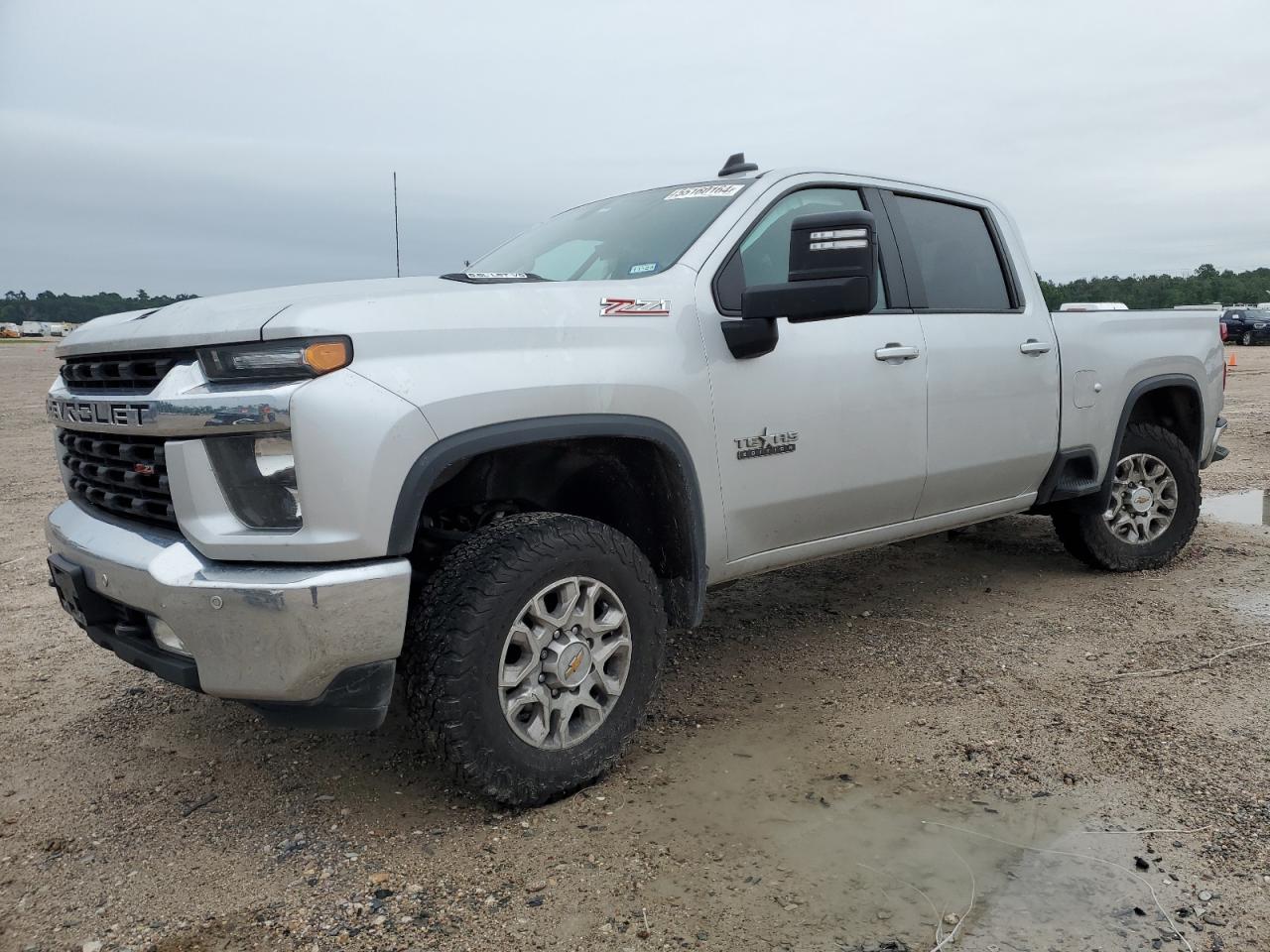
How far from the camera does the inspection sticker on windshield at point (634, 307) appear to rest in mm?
2984

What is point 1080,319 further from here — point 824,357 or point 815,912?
point 815,912

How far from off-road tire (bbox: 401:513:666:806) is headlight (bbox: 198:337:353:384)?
621 millimetres

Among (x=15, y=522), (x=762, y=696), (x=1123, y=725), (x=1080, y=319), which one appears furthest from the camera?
(x=15, y=522)

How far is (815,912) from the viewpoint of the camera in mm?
2371

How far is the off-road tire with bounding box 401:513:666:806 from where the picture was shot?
2605 millimetres

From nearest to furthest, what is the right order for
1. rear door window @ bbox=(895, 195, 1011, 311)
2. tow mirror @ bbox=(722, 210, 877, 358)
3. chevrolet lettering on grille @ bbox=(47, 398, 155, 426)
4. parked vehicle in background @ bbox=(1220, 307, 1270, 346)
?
chevrolet lettering on grille @ bbox=(47, 398, 155, 426)
tow mirror @ bbox=(722, 210, 877, 358)
rear door window @ bbox=(895, 195, 1011, 311)
parked vehicle in background @ bbox=(1220, 307, 1270, 346)

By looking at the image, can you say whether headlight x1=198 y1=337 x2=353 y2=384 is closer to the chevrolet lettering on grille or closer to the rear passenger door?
the chevrolet lettering on grille

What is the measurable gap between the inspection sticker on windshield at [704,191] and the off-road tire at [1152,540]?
2.66 m

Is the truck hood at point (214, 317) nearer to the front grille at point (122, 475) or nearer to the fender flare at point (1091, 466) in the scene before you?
the front grille at point (122, 475)

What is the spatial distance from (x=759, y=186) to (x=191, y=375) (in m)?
2.04

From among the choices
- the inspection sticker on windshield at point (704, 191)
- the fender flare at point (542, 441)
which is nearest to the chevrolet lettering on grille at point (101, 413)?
the fender flare at point (542, 441)

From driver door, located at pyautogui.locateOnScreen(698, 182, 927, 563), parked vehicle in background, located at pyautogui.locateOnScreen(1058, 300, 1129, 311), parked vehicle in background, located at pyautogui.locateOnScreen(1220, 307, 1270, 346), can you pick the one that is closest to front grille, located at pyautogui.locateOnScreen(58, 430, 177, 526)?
driver door, located at pyautogui.locateOnScreen(698, 182, 927, 563)

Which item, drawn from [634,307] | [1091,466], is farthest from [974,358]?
[634,307]

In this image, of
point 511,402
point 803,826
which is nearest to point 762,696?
point 803,826
